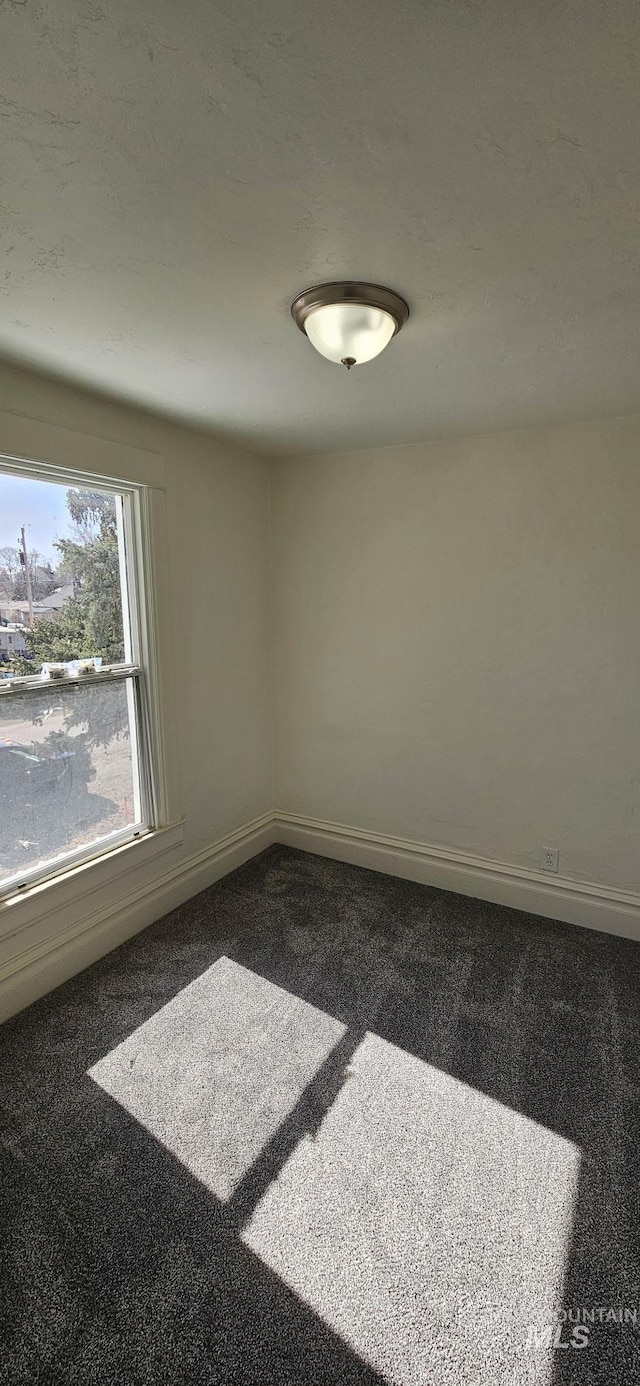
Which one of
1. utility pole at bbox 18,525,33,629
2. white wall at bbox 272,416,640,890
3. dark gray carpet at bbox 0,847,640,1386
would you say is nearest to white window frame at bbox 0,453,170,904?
utility pole at bbox 18,525,33,629

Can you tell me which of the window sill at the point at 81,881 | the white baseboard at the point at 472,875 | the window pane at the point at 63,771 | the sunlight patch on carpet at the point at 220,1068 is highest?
the window pane at the point at 63,771

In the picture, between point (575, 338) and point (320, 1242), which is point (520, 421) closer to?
point (575, 338)

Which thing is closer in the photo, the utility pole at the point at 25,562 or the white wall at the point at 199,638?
the utility pole at the point at 25,562

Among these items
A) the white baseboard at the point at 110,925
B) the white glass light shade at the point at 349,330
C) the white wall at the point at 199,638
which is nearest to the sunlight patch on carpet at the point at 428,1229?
the white baseboard at the point at 110,925

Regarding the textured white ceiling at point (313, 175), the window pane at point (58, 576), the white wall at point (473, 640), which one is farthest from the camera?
the white wall at point (473, 640)

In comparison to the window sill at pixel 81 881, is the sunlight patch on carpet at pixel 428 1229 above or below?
below

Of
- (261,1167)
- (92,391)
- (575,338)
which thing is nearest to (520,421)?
(575,338)

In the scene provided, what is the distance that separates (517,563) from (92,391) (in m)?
1.96

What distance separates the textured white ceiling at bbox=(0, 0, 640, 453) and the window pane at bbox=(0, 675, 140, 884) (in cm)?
124

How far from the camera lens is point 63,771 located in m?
2.30

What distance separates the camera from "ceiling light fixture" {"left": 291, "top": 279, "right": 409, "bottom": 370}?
1352 mm

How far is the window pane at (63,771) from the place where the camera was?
2107mm

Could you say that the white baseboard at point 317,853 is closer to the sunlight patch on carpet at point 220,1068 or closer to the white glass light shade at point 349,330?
the sunlight patch on carpet at point 220,1068

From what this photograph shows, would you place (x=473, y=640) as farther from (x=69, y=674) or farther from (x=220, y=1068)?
(x=220, y=1068)
